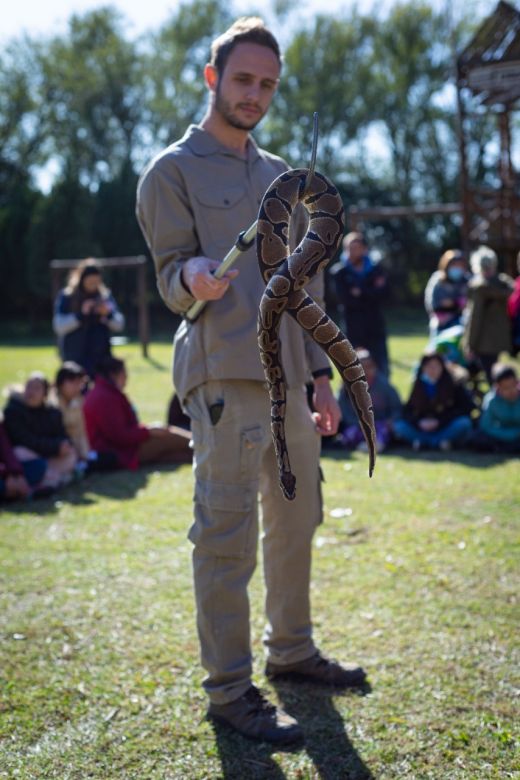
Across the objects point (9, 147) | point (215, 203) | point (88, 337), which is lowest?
point (88, 337)

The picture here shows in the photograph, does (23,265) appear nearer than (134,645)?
No

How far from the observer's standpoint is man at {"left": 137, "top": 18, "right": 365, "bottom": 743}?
3342mm

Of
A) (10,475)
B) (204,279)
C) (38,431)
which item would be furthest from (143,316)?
(204,279)

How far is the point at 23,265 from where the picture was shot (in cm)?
3506

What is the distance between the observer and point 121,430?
345 inches

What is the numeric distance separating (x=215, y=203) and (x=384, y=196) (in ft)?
126

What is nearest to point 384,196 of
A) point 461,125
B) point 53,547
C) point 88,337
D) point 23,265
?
point 23,265

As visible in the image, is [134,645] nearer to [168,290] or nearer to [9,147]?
[168,290]

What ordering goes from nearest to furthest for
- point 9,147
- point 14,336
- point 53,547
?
point 53,547
point 14,336
point 9,147

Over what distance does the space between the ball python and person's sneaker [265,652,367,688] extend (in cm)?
147

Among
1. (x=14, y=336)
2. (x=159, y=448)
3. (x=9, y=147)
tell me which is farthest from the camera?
(x=9, y=147)

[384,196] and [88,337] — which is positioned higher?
[384,196]

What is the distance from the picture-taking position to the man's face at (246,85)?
3.26 metres

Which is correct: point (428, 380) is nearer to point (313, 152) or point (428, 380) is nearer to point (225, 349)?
point (225, 349)
